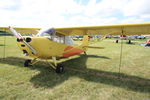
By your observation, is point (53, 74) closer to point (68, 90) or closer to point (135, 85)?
point (68, 90)

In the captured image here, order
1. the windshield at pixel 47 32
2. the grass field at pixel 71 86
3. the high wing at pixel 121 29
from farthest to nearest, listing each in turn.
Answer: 1. the windshield at pixel 47 32
2. the high wing at pixel 121 29
3. the grass field at pixel 71 86

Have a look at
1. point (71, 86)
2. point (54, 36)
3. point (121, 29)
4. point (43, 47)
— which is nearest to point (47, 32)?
point (54, 36)

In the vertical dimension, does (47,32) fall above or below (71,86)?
above

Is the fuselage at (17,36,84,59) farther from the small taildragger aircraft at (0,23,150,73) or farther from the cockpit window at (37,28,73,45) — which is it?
the cockpit window at (37,28,73,45)

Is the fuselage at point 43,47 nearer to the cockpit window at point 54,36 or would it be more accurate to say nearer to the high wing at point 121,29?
the cockpit window at point 54,36

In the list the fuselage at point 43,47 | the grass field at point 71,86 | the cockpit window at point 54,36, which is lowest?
the grass field at point 71,86

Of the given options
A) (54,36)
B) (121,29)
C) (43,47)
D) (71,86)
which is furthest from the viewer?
(54,36)

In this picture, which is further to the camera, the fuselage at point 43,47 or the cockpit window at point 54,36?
the cockpit window at point 54,36

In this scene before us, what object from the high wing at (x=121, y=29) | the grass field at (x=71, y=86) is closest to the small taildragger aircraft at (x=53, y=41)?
the high wing at (x=121, y=29)

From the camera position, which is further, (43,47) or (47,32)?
(47,32)

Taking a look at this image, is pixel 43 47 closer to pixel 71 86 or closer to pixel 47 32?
pixel 47 32

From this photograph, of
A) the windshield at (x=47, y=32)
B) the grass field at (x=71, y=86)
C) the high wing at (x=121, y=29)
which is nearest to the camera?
the grass field at (x=71, y=86)

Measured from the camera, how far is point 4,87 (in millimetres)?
4141

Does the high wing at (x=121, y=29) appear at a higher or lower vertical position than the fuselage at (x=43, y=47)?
higher
